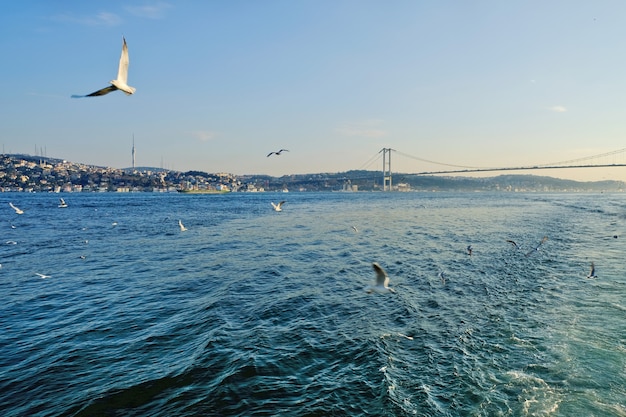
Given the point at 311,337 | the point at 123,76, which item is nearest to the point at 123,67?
the point at 123,76

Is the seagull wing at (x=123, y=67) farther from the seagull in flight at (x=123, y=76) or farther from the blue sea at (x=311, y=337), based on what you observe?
the blue sea at (x=311, y=337)

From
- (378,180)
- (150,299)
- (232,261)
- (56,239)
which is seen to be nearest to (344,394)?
(150,299)

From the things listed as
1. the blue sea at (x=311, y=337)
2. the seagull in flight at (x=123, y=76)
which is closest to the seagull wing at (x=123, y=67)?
the seagull in flight at (x=123, y=76)

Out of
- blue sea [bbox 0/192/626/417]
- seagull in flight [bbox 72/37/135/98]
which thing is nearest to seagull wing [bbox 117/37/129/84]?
seagull in flight [bbox 72/37/135/98]

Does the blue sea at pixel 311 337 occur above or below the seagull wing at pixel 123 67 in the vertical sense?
below

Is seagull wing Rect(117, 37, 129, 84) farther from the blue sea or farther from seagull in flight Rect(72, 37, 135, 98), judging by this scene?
the blue sea

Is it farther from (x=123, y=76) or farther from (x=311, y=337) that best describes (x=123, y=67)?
(x=311, y=337)

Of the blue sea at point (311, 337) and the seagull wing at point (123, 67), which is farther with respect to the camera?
the seagull wing at point (123, 67)

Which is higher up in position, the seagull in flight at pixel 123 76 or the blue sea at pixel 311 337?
the seagull in flight at pixel 123 76
